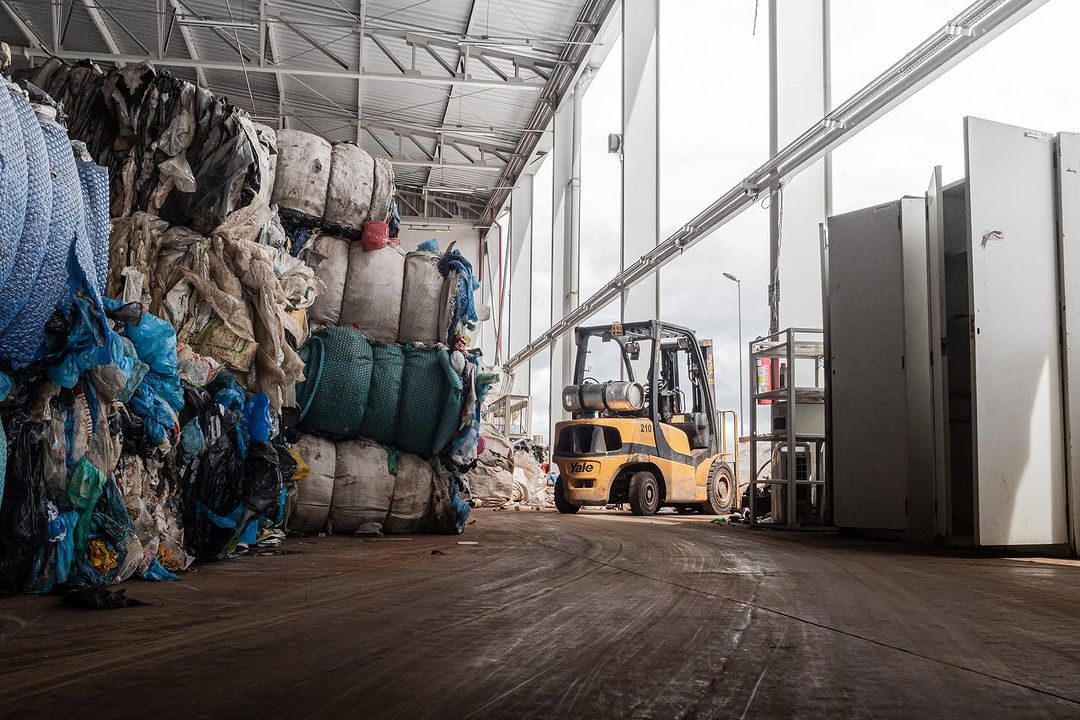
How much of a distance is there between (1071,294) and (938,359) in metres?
1.05

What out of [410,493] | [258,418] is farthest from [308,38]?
[258,418]

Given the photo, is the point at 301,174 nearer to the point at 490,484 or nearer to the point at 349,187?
the point at 349,187

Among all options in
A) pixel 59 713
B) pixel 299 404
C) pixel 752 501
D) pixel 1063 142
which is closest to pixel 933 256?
pixel 1063 142

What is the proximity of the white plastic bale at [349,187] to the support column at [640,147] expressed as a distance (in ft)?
32.0

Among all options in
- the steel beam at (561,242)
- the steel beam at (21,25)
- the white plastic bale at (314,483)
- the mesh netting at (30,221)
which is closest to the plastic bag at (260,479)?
the white plastic bale at (314,483)

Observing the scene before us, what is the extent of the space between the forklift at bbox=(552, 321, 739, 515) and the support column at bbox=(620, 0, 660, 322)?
2.57 m

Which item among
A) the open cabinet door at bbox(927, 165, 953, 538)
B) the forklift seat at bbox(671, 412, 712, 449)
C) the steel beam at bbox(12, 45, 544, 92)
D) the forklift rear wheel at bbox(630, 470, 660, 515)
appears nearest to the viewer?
the open cabinet door at bbox(927, 165, 953, 538)

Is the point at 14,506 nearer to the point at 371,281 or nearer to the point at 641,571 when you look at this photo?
the point at 641,571

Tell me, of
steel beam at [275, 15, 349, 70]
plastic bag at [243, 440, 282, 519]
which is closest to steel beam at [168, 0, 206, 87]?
steel beam at [275, 15, 349, 70]

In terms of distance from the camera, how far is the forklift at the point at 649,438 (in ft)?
44.6

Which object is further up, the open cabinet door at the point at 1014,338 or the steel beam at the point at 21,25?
the steel beam at the point at 21,25

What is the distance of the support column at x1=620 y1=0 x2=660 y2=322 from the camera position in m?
17.1

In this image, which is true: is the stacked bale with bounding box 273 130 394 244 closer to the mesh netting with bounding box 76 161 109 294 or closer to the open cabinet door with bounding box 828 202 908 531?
the mesh netting with bounding box 76 161 109 294

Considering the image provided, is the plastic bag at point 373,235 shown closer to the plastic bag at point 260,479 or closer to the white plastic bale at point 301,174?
the white plastic bale at point 301,174
